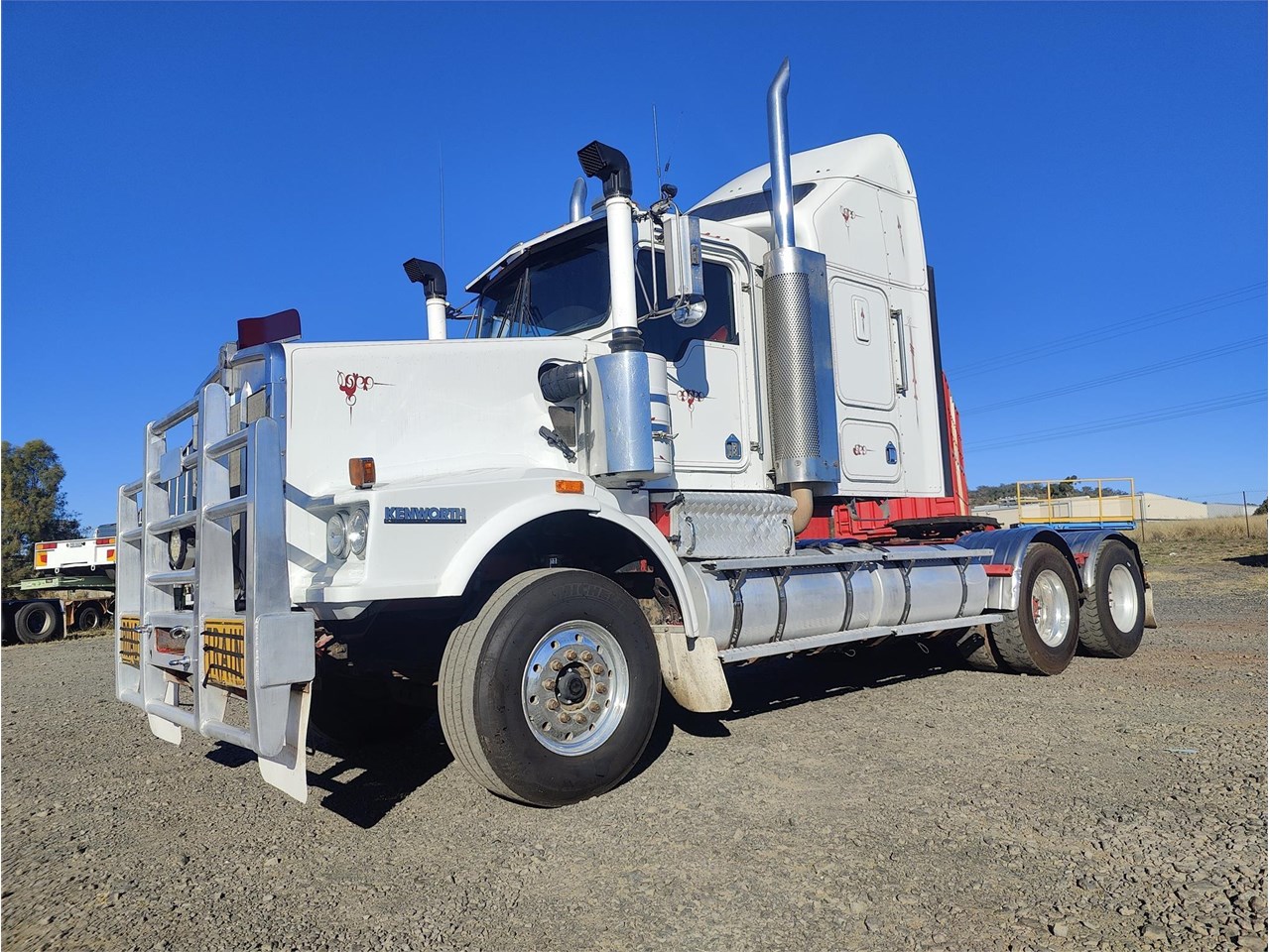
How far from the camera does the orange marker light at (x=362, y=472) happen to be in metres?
3.94

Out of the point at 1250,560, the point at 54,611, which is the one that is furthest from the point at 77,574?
the point at 1250,560

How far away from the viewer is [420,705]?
5.30 m

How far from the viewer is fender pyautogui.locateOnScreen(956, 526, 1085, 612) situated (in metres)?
7.15

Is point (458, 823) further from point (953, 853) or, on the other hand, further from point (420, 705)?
point (953, 853)

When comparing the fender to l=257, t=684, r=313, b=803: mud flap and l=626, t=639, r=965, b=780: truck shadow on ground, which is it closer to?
l=626, t=639, r=965, b=780: truck shadow on ground

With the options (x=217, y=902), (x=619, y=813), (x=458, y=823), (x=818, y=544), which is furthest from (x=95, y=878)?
(x=818, y=544)

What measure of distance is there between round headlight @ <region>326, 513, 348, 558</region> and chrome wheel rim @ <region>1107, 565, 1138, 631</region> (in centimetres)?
737

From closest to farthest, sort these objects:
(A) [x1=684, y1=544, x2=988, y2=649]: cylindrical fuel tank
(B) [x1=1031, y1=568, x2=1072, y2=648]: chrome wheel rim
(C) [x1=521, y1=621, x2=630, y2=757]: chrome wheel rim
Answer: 1. (C) [x1=521, y1=621, x2=630, y2=757]: chrome wheel rim
2. (A) [x1=684, y1=544, x2=988, y2=649]: cylindrical fuel tank
3. (B) [x1=1031, y1=568, x2=1072, y2=648]: chrome wheel rim

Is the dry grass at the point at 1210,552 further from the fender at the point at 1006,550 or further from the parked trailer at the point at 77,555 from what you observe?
the parked trailer at the point at 77,555

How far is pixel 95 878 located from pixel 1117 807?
4200mm

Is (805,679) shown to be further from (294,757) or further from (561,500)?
(294,757)

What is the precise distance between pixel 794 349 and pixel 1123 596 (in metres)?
4.99

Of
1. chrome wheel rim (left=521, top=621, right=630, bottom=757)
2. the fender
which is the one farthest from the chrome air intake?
the fender

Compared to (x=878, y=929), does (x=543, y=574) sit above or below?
above
